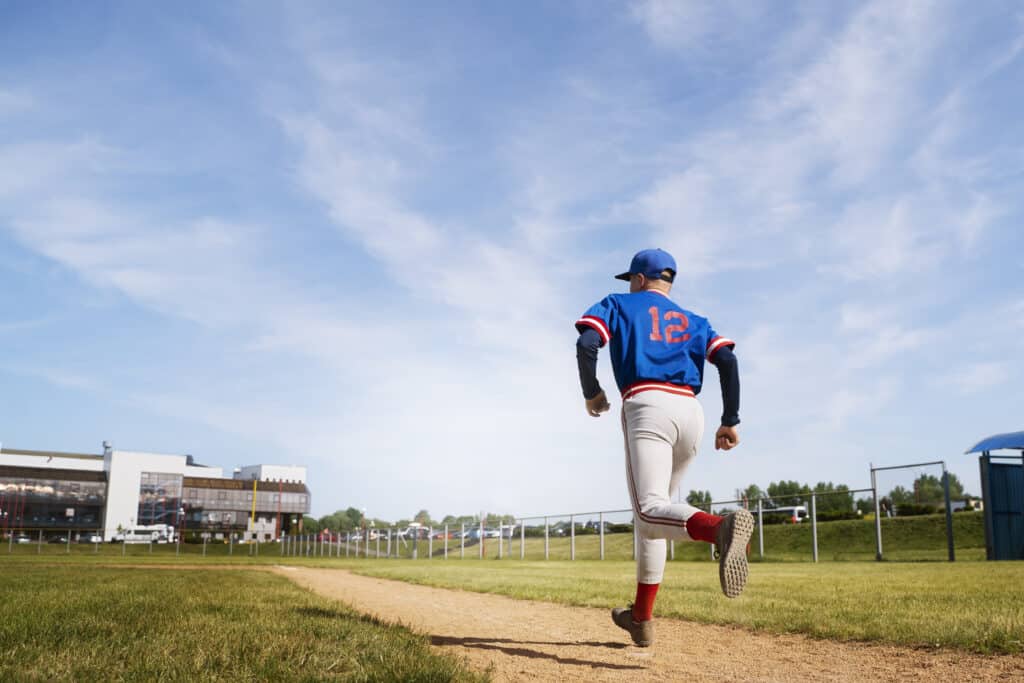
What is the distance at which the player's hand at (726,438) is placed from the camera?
14.6ft

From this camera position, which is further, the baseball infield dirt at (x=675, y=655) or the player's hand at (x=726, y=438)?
the player's hand at (x=726, y=438)

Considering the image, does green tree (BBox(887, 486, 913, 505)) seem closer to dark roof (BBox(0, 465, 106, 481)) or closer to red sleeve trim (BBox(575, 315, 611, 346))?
red sleeve trim (BBox(575, 315, 611, 346))

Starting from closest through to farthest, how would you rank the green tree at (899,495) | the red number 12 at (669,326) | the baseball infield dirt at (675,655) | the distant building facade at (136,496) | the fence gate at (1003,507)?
the baseball infield dirt at (675,655)
the red number 12 at (669,326)
the fence gate at (1003,507)
the green tree at (899,495)
the distant building facade at (136,496)

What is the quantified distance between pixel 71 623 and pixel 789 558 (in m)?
18.3

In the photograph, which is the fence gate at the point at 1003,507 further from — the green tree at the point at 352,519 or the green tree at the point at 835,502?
the green tree at the point at 352,519

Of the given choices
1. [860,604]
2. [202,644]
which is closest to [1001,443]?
[860,604]

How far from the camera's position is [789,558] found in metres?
19.8

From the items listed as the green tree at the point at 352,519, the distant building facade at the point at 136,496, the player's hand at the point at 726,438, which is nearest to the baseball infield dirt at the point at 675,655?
the player's hand at the point at 726,438

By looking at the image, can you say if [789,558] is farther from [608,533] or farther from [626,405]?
[626,405]

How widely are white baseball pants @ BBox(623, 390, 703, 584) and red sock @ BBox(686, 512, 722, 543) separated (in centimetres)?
16

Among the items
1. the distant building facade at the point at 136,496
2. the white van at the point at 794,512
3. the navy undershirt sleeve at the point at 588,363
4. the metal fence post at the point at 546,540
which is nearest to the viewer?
the navy undershirt sleeve at the point at 588,363

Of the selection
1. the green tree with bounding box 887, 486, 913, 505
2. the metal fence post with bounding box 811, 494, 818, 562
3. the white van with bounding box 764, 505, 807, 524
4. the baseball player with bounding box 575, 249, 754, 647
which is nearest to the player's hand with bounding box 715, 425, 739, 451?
the baseball player with bounding box 575, 249, 754, 647

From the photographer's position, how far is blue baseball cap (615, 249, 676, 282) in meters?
4.66

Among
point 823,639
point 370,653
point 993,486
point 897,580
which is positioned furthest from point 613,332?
point 993,486
